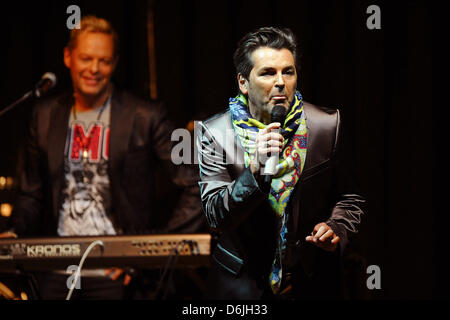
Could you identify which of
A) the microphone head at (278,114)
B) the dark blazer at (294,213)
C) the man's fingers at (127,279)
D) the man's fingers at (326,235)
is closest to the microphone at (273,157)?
the microphone head at (278,114)

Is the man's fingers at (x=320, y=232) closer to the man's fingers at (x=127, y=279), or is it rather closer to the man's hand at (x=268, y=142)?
the man's hand at (x=268, y=142)

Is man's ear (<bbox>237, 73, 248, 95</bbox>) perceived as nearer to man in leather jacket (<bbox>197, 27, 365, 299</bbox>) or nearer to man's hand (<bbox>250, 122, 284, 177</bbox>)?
man in leather jacket (<bbox>197, 27, 365, 299</bbox>)

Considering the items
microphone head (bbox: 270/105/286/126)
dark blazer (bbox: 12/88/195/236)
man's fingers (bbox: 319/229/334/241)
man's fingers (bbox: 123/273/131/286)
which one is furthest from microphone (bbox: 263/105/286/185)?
dark blazer (bbox: 12/88/195/236)

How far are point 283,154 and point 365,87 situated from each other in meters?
1.60

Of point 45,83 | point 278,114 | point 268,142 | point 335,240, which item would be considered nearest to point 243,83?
point 278,114

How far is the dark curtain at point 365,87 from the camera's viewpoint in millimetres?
3047

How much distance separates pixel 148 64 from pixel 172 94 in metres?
0.25

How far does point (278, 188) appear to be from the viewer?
5.40 ft

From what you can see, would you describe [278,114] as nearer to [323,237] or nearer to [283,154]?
[283,154]

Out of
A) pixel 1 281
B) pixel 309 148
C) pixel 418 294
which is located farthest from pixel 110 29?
pixel 418 294

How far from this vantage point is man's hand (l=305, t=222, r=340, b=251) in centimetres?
154

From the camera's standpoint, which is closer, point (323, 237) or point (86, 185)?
point (323, 237)
